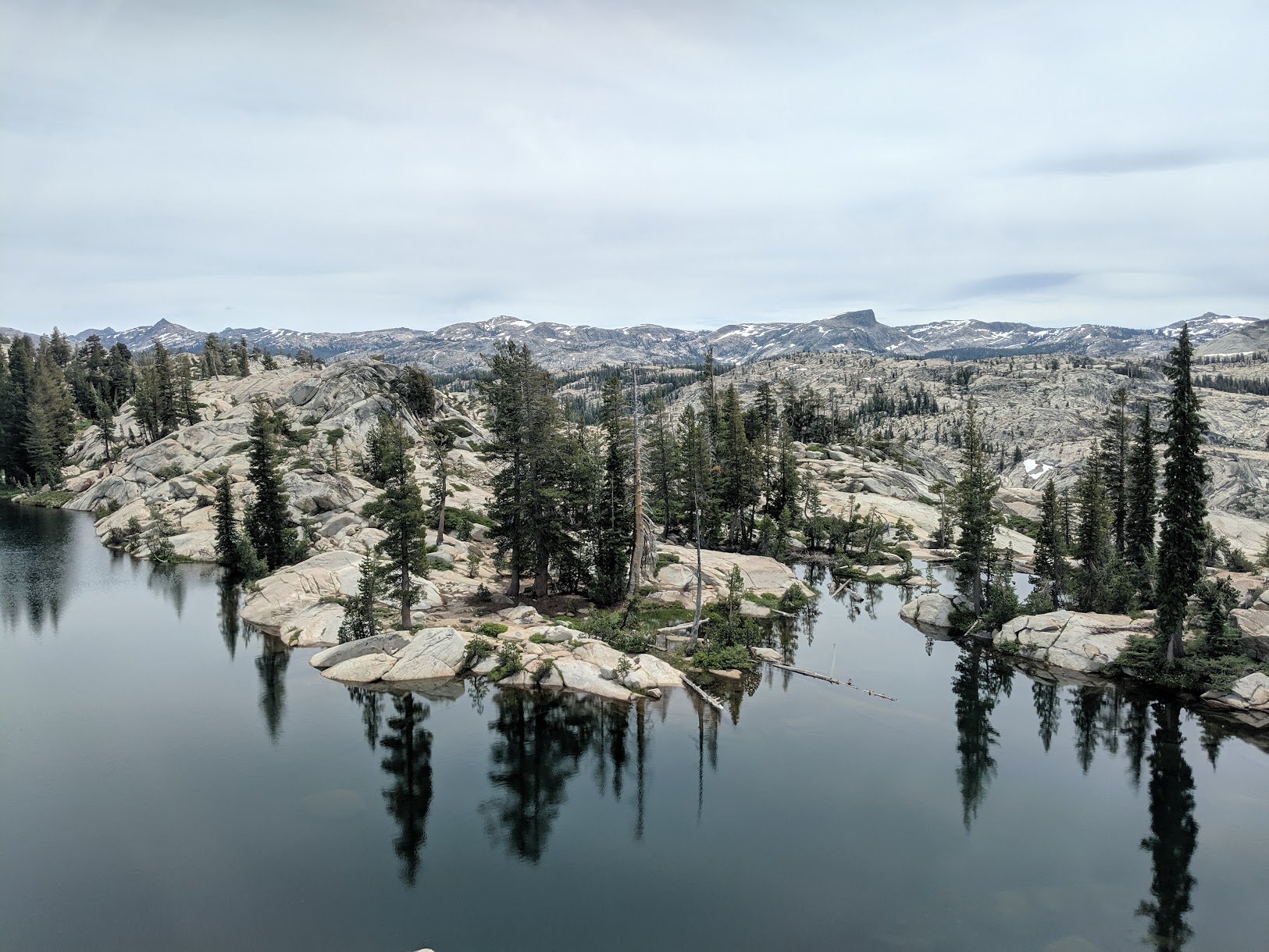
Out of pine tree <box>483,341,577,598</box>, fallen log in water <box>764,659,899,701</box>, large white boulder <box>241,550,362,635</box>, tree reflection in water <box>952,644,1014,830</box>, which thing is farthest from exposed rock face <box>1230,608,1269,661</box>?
large white boulder <box>241,550,362,635</box>

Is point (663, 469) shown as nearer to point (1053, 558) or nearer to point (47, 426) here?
point (1053, 558)

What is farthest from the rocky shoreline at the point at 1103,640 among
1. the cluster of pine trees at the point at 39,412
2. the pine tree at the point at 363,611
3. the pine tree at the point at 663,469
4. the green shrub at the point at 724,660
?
the cluster of pine trees at the point at 39,412

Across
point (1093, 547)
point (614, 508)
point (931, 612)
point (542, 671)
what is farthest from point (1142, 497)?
point (542, 671)

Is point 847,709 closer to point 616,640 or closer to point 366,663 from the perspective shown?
point 616,640

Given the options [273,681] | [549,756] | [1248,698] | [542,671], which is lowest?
[549,756]

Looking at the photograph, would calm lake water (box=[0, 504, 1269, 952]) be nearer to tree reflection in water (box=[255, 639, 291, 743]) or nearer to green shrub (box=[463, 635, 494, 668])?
tree reflection in water (box=[255, 639, 291, 743])

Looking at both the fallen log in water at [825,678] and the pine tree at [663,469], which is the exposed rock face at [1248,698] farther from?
the pine tree at [663,469]

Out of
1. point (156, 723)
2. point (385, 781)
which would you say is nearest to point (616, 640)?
point (385, 781)
